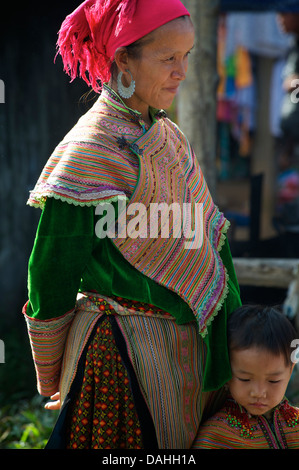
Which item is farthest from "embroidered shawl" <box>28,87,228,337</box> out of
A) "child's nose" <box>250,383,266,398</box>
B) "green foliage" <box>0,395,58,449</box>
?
"green foliage" <box>0,395,58,449</box>

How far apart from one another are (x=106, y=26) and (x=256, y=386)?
1.35 m

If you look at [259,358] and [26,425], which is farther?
[26,425]

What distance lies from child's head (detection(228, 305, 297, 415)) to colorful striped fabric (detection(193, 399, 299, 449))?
0.25ft

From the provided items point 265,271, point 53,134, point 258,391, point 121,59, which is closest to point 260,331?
point 258,391

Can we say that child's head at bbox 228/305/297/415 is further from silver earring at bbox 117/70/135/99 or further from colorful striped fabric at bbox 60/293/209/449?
silver earring at bbox 117/70/135/99

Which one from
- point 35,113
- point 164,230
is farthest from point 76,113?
point 164,230

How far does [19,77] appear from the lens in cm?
505

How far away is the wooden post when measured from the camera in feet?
11.9

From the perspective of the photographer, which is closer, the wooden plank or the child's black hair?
the child's black hair

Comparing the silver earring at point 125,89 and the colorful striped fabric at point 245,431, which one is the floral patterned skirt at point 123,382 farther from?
the silver earring at point 125,89

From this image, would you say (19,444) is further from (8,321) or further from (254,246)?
(254,246)

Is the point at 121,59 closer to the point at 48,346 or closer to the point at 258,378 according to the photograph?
the point at 48,346

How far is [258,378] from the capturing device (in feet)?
6.61

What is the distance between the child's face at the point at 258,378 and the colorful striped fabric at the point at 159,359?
0.50ft
